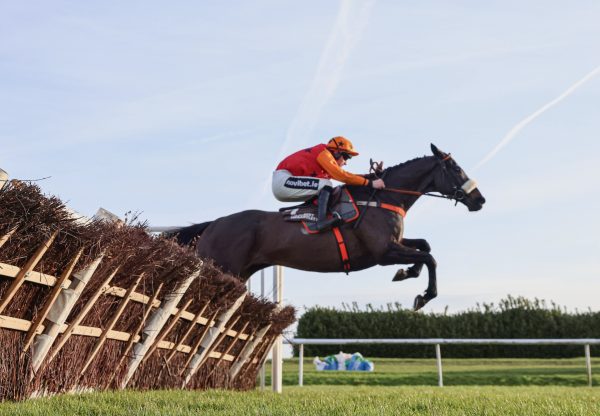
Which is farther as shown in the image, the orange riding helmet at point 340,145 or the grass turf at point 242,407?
the orange riding helmet at point 340,145

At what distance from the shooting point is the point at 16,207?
400 centimetres

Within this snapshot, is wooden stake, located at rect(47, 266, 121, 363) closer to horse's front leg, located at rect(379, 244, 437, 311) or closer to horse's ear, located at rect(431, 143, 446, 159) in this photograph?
horse's front leg, located at rect(379, 244, 437, 311)

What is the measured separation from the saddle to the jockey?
0.10 meters

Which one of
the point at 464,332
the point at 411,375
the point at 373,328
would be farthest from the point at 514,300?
the point at 411,375

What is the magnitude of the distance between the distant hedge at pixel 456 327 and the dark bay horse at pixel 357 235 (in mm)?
9571

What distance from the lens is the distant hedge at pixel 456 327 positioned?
1792 centimetres

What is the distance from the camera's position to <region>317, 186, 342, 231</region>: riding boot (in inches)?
319

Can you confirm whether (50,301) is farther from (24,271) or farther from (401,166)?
(401,166)

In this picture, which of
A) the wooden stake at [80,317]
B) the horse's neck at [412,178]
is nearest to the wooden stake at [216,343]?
the horse's neck at [412,178]

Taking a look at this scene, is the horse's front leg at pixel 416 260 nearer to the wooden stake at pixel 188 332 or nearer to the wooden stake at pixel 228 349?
the wooden stake at pixel 228 349

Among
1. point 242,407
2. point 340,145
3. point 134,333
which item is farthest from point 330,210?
point 242,407

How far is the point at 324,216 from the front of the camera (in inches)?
320

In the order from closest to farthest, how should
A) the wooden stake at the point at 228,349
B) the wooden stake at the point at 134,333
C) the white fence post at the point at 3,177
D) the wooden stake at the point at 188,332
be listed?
1. the white fence post at the point at 3,177
2. the wooden stake at the point at 134,333
3. the wooden stake at the point at 188,332
4. the wooden stake at the point at 228,349

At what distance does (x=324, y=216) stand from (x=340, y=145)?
31.0 inches
